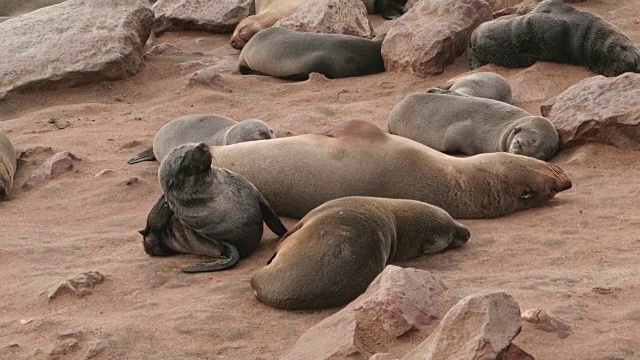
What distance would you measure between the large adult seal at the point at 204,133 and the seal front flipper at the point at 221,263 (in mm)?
1638

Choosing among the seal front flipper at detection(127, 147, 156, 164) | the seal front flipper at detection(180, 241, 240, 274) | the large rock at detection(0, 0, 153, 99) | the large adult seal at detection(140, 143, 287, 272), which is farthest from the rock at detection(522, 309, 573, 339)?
the large rock at detection(0, 0, 153, 99)

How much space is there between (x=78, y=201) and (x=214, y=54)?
15.7ft

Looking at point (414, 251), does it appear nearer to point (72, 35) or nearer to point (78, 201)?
point (78, 201)

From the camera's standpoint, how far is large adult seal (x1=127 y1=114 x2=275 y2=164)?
6.78 metres

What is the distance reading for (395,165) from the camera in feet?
18.5

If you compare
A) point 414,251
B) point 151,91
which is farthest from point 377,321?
point 151,91

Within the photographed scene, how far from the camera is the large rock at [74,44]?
31.0 feet

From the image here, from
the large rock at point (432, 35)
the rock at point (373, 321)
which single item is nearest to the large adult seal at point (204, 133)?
the large rock at point (432, 35)

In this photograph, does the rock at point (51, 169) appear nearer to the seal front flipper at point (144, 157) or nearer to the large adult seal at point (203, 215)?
the seal front flipper at point (144, 157)

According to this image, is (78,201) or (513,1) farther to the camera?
(513,1)

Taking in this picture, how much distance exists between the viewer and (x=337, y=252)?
4293 millimetres

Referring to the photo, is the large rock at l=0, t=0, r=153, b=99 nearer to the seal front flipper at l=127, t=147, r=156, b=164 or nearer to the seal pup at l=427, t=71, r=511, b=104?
the seal front flipper at l=127, t=147, r=156, b=164

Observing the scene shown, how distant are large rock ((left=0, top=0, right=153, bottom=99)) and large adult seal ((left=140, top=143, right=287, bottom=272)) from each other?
4.50 meters

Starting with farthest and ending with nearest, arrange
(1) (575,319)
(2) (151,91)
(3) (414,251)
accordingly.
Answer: (2) (151,91)
(3) (414,251)
(1) (575,319)
